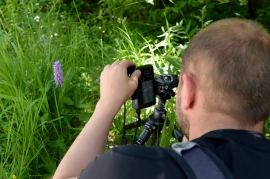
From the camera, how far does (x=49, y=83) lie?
264 centimetres

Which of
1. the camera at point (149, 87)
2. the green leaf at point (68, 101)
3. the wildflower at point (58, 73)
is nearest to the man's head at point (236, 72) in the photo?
the camera at point (149, 87)

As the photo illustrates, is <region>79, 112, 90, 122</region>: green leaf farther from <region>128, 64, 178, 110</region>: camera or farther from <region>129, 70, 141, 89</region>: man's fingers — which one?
<region>129, 70, 141, 89</region>: man's fingers

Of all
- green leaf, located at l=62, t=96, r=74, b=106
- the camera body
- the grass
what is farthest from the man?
green leaf, located at l=62, t=96, r=74, b=106

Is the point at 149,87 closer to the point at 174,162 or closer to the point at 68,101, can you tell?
the point at 174,162

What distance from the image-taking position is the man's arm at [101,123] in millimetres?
1316

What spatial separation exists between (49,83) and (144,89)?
47.2 inches

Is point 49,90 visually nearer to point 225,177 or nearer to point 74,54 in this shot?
point 74,54

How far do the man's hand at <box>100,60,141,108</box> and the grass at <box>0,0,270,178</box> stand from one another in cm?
77

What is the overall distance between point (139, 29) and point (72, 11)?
956 millimetres

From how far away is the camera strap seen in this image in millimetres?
900

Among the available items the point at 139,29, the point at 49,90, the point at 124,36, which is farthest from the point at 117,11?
the point at 49,90

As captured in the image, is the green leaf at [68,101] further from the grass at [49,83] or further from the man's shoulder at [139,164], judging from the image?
the man's shoulder at [139,164]

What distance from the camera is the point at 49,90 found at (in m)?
2.68

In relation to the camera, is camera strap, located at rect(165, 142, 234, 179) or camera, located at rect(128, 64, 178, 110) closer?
camera strap, located at rect(165, 142, 234, 179)
